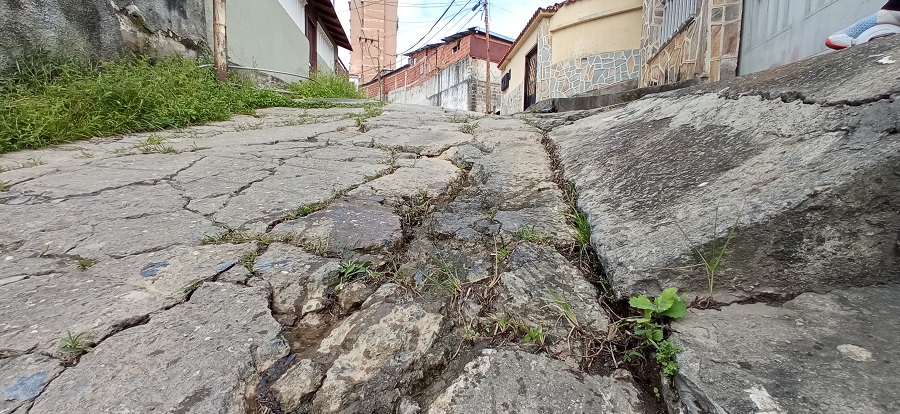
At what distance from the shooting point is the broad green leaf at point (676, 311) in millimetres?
752

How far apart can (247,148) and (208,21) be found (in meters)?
3.79

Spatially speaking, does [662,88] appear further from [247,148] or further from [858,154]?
[247,148]

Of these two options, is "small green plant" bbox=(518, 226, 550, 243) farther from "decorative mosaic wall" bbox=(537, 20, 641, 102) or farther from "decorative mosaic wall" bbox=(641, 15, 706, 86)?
"decorative mosaic wall" bbox=(537, 20, 641, 102)

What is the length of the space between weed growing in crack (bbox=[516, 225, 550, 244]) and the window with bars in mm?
3877

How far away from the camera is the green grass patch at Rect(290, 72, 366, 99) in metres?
6.13

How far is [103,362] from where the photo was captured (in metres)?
0.74

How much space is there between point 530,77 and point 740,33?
23.3ft

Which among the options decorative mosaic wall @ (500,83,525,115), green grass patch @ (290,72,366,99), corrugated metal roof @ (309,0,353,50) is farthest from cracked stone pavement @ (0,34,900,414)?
decorative mosaic wall @ (500,83,525,115)

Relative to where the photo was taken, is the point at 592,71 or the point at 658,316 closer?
the point at 658,316

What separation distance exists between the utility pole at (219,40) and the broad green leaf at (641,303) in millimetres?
5279

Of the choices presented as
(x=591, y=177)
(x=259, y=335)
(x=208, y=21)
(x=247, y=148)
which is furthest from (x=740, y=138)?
(x=208, y=21)

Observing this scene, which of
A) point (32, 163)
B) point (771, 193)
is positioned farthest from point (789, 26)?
point (32, 163)

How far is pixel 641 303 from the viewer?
79cm

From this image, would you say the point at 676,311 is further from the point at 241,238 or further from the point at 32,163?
the point at 32,163
